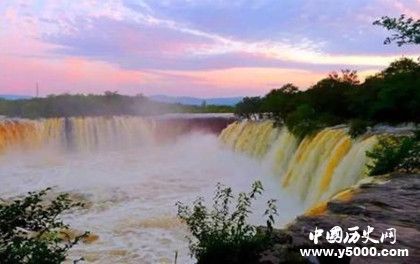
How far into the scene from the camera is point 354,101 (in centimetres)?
2341

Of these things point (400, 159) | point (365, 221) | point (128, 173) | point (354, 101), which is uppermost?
point (354, 101)

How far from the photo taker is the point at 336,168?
15289 millimetres

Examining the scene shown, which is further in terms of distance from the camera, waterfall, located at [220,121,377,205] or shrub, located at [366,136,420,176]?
waterfall, located at [220,121,377,205]

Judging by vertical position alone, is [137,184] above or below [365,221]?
below

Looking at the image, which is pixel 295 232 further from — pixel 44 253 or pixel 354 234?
pixel 44 253

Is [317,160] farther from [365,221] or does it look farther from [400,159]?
[365,221]

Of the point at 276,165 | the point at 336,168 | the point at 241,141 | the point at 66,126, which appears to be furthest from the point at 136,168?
the point at 336,168

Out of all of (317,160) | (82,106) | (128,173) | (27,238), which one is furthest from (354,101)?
(82,106)

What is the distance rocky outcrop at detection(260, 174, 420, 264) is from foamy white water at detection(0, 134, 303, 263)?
501 cm

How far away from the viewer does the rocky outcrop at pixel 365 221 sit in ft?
19.3

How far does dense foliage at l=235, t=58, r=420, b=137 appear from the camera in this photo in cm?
1948

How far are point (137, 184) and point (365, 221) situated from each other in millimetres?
19697

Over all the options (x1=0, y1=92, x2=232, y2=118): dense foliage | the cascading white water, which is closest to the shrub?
the cascading white water

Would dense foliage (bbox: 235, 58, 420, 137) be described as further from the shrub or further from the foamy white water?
the shrub
